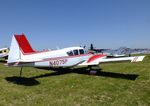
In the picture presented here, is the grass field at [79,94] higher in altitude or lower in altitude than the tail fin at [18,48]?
lower

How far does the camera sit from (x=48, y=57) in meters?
16.4

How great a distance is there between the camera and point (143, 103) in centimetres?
906

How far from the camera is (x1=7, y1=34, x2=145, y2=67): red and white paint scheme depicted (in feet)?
49.2

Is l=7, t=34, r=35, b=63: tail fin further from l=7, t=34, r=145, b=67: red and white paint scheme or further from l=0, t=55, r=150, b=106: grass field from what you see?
l=0, t=55, r=150, b=106: grass field

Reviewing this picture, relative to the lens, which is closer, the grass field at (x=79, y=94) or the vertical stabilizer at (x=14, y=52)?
the grass field at (x=79, y=94)

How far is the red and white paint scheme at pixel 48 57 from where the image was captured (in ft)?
49.2

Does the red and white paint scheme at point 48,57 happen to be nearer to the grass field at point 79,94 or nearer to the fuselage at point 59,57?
the fuselage at point 59,57

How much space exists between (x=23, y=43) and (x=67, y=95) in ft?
27.1

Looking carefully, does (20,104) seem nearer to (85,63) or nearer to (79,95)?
(79,95)

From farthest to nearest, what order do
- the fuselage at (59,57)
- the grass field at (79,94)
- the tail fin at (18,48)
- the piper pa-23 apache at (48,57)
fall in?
1. the fuselage at (59,57)
2. the piper pa-23 apache at (48,57)
3. the tail fin at (18,48)
4. the grass field at (79,94)

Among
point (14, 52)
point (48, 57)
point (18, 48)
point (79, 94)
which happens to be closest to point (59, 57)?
point (48, 57)

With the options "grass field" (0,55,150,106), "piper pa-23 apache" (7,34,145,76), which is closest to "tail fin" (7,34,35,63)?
"piper pa-23 apache" (7,34,145,76)

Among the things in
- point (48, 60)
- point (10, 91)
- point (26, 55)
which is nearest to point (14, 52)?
point (26, 55)

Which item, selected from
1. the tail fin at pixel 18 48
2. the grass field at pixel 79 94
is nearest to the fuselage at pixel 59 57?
the tail fin at pixel 18 48
